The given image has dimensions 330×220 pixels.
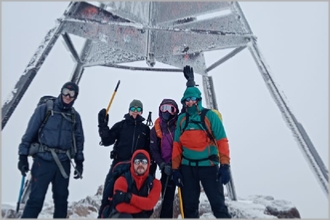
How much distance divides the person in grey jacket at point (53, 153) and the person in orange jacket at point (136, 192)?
0.78 meters

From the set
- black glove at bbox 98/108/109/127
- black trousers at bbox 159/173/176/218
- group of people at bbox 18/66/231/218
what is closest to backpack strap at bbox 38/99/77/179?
group of people at bbox 18/66/231/218

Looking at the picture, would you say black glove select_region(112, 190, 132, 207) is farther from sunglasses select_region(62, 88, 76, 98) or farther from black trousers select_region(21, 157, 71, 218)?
sunglasses select_region(62, 88, 76, 98)

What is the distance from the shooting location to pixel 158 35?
22.1ft

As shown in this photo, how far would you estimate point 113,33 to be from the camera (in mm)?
6500

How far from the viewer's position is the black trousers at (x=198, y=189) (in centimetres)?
460

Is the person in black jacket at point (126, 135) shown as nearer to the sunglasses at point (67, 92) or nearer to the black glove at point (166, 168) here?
the black glove at point (166, 168)

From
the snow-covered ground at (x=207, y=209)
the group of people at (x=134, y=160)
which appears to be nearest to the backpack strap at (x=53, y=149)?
the group of people at (x=134, y=160)

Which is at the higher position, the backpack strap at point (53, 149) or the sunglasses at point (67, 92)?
the sunglasses at point (67, 92)

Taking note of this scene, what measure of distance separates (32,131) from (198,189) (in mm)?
2541

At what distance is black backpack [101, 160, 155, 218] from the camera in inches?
180

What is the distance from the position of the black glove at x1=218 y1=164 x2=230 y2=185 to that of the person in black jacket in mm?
1420

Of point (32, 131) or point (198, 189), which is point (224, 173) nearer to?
point (198, 189)

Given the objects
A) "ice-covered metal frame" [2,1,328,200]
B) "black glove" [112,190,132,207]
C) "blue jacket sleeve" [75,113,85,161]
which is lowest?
"black glove" [112,190,132,207]

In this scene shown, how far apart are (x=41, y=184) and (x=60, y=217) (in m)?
0.55
